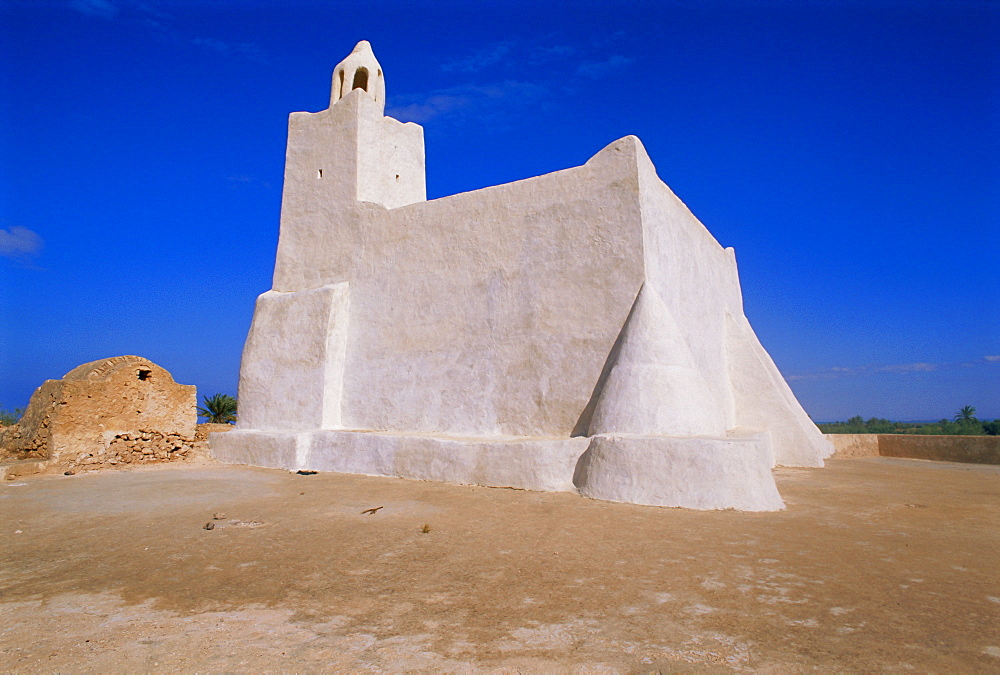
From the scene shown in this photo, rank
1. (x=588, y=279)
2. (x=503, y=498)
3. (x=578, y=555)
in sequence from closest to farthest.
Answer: (x=578, y=555) → (x=503, y=498) → (x=588, y=279)

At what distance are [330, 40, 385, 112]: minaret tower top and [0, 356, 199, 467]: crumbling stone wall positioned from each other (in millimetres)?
6509

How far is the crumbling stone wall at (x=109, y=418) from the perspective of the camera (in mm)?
8398

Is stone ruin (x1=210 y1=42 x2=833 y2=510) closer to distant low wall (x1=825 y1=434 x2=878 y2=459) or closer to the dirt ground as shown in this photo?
the dirt ground

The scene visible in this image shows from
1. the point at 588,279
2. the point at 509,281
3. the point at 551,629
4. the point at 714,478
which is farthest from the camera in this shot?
the point at 509,281

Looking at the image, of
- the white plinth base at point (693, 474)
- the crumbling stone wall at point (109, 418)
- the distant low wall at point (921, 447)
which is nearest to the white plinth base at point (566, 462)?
the white plinth base at point (693, 474)

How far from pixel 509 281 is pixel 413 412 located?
2.59 metres

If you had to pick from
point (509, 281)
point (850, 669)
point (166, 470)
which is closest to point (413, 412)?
point (509, 281)

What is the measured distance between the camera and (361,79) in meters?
11.8

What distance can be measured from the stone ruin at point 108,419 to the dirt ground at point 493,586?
3020mm

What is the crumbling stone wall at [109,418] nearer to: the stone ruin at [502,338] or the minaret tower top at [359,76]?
the stone ruin at [502,338]

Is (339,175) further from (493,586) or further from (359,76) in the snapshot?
(493,586)

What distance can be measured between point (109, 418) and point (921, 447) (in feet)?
50.5

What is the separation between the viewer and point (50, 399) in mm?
8531

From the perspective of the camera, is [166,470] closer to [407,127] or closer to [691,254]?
[407,127]
